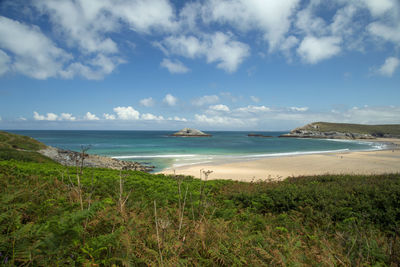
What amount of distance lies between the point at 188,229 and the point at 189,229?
0.40ft

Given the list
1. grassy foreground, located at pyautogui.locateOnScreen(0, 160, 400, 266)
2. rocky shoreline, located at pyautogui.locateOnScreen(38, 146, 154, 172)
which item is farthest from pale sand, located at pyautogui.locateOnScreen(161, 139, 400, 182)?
grassy foreground, located at pyautogui.locateOnScreen(0, 160, 400, 266)

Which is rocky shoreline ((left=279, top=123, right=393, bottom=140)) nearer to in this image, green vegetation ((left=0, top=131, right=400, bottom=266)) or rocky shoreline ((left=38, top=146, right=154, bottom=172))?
rocky shoreline ((left=38, top=146, right=154, bottom=172))

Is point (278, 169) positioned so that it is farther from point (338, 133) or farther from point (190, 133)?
point (338, 133)

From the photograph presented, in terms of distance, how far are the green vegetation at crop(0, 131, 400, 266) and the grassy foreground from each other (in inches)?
0.7

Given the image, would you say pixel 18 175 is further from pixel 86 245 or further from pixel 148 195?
pixel 86 245

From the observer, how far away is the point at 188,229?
389 centimetres

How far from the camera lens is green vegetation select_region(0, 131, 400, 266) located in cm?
234

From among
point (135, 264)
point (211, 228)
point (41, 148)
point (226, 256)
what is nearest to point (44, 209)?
point (135, 264)

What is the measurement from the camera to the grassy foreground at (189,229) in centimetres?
236

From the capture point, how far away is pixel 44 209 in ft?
12.8

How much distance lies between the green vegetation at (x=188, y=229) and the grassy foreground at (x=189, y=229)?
17 mm

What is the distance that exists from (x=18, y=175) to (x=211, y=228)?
792cm

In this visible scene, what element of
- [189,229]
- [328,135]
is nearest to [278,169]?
[189,229]

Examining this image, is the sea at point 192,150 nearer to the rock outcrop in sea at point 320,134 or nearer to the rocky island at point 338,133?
the rock outcrop in sea at point 320,134
